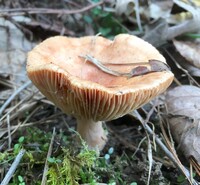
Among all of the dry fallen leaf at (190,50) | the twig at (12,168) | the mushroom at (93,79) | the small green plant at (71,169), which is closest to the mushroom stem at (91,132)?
the mushroom at (93,79)

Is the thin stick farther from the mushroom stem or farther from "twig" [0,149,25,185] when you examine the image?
"twig" [0,149,25,185]

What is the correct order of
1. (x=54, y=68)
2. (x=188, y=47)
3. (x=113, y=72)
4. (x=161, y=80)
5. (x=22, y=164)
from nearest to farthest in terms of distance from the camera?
1. (x=54, y=68)
2. (x=161, y=80)
3. (x=22, y=164)
4. (x=113, y=72)
5. (x=188, y=47)

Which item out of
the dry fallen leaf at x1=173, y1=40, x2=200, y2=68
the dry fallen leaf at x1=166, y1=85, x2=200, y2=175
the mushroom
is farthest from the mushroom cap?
the dry fallen leaf at x1=173, y1=40, x2=200, y2=68

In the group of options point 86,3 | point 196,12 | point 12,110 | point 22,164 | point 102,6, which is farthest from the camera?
point 86,3

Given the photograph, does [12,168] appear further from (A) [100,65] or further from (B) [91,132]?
(A) [100,65]

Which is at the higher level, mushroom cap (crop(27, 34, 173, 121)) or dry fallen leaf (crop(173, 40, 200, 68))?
mushroom cap (crop(27, 34, 173, 121))

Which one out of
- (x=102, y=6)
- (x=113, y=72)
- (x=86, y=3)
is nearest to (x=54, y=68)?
(x=113, y=72)

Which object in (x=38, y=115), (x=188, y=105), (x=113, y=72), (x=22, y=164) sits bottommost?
(x=38, y=115)

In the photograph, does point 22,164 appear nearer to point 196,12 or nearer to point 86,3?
point 196,12
